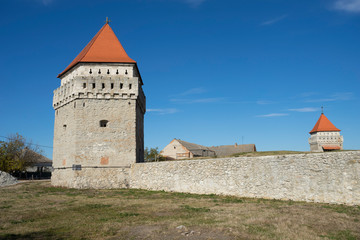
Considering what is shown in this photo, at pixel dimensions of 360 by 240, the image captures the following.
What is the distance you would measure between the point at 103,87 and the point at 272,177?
11.7m

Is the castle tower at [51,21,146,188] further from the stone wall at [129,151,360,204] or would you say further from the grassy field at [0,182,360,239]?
the grassy field at [0,182,360,239]

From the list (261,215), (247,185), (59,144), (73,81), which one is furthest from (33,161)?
(261,215)

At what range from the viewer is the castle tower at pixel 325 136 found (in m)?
46.8

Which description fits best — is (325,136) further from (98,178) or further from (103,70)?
(98,178)

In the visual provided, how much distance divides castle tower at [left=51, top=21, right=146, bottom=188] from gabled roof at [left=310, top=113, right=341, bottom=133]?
41.3 m

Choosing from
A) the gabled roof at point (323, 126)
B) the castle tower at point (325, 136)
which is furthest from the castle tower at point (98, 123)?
the gabled roof at point (323, 126)

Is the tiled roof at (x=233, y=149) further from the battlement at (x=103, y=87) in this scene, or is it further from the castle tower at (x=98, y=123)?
the battlement at (x=103, y=87)

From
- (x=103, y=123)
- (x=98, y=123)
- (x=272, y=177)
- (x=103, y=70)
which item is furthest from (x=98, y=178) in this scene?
(x=272, y=177)

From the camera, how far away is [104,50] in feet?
62.0

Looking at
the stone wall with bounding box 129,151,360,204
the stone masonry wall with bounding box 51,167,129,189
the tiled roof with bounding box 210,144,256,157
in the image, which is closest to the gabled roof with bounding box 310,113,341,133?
the tiled roof with bounding box 210,144,256,157

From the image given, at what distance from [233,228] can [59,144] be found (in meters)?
15.5

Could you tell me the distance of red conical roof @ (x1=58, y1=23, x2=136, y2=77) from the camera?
1805 centimetres

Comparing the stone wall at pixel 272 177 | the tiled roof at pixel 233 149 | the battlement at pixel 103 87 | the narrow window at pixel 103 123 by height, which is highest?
the battlement at pixel 103 87

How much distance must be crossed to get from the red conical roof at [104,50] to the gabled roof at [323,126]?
4178 cm
